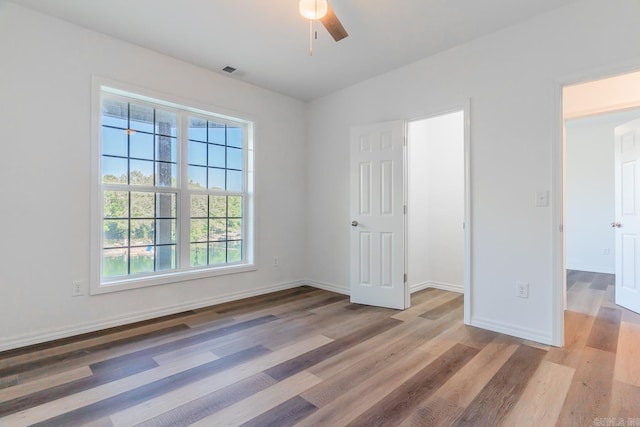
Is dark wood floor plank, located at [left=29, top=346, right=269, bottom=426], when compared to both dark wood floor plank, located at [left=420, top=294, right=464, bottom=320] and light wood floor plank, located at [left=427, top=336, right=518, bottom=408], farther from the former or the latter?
dark wood floor plank, located at [left=420, top=294, right=464, bottom=320]

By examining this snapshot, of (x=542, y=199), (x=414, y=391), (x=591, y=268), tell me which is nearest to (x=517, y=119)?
(x=542, y=199)

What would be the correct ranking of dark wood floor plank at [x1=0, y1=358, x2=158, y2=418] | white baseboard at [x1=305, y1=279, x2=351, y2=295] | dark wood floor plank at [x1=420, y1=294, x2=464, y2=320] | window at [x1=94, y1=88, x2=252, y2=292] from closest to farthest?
dark wood floor plank at [x1=0, y1=358, x2=158, y2=418] → window at [x1=94, y1=88, x2=252, y2=292] → dark wood floor plank at [x1=420, y1=294, x2=464, y2=320] → white baseboard at [x1=305, y1=279, x2=351, y2=295]

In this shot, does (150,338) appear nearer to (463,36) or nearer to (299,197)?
(299,197)

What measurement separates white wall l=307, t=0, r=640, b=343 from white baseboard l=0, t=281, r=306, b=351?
2.60 m

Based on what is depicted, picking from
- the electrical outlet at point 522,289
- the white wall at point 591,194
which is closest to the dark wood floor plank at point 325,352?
the electrical outlet at point 522,289

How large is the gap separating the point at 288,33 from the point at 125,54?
5.12 feet

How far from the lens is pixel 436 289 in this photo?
4.27 meters

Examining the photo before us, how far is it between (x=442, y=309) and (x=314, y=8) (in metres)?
3.08

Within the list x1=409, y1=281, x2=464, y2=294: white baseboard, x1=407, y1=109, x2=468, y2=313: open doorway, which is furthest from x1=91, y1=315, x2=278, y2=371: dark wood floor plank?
x1=407, y1=109, x2=468, y2=313: open doorway

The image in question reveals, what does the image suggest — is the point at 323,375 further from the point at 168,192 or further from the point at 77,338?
the point at 168,192

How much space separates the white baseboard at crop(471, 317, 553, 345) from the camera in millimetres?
2479

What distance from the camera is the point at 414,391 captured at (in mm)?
1823

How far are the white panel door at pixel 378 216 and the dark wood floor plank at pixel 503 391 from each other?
4.27 ft

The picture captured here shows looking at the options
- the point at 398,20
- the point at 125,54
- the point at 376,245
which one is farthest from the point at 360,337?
the point at 125,54
